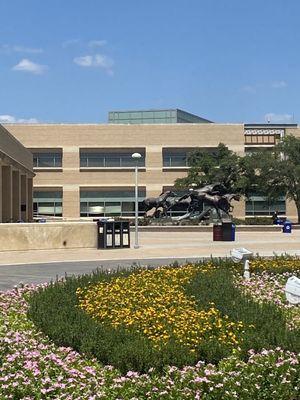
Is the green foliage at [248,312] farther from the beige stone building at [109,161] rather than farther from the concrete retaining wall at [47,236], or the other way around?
the beige stone building at [109,161]

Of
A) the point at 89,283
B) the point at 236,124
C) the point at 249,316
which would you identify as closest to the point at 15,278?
the point at 89,283

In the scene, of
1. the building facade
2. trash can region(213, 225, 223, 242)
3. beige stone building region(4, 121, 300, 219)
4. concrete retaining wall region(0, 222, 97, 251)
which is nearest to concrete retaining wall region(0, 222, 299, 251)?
concrete retaining wall region(0, 222, 97, 251)

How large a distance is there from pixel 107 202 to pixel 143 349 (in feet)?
214

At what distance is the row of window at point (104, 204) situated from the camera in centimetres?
7131

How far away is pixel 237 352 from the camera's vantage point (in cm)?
677

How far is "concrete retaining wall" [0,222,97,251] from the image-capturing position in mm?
24062

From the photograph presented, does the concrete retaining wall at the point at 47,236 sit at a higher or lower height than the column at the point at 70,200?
lower

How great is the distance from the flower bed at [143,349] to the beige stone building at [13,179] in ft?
94.5

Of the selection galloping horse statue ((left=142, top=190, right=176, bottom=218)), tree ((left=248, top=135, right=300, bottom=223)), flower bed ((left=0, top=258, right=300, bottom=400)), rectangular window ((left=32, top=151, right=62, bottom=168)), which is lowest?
flower bed ((left=0, top=258, right=300, bottom=400))

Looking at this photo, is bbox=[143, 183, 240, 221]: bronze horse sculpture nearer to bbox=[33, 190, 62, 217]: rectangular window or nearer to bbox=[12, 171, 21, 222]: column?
bbox=[12, 171, 21, 222]: column

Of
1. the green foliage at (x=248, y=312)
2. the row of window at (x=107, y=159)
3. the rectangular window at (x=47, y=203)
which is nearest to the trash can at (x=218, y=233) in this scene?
the green foliage at (x=248, y=312)

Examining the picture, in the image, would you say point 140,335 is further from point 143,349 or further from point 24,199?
point 24,199

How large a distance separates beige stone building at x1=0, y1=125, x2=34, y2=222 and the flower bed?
1134 inches

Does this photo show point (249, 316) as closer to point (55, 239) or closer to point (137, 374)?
point (137, 374)
